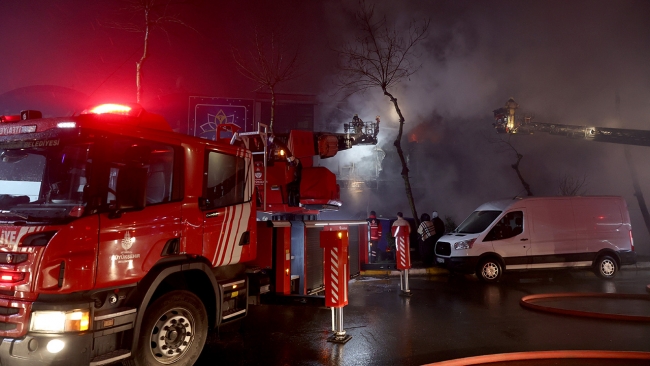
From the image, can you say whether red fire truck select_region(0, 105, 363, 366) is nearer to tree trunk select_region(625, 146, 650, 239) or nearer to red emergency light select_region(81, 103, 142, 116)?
red emergency light select_region(81, 103, 142, 116)

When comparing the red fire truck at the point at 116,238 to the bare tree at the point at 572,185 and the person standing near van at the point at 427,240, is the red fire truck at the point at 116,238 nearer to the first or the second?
the person standing near van at the point at 427,240

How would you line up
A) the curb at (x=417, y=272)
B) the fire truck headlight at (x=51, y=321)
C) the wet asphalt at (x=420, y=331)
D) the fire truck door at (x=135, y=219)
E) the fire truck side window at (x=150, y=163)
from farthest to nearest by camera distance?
the curb at (x=417, y=272) → the wet asphalt at (x=420, y=331) → the fire truck side window at (x=150, y=163) → the fire truck door at (x=135, y=219) → the fire truck headlight at (x=51, y=321)

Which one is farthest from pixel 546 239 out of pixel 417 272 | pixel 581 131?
pixel 581 131

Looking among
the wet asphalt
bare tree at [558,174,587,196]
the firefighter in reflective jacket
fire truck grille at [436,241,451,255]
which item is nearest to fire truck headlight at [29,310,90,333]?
the wet asphalt

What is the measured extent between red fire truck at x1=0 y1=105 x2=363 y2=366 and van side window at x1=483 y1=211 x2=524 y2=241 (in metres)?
7.66

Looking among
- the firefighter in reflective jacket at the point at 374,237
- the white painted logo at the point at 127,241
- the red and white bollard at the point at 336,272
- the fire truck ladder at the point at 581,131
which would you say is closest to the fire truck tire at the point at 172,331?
the white painted logo at the point at 127,241

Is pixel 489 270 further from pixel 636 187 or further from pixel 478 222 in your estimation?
pixel 636 187

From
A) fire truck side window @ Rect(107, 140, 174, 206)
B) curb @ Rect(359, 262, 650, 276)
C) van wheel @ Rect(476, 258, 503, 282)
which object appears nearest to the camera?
fire truck side window @ Rect(107, 140, 174, 206)

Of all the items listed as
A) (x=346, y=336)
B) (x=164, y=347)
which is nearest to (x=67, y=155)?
(x=164, y=347)

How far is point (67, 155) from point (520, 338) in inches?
229

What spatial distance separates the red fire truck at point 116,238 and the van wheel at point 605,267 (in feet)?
32.8

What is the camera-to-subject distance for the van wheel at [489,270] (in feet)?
34.9

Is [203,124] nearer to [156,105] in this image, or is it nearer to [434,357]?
[156,105]

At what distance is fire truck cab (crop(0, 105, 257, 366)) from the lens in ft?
10.6
